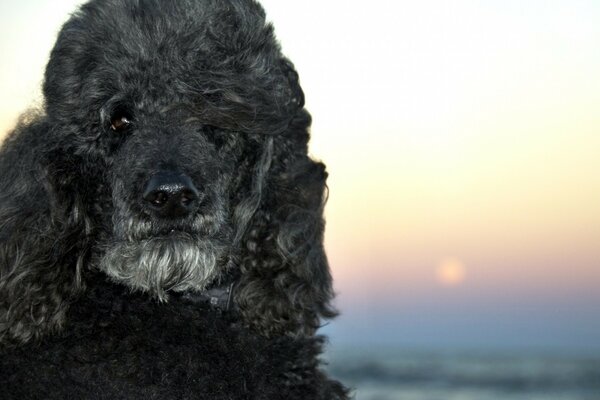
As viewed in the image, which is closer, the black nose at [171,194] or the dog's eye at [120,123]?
the black nose at [171,194]

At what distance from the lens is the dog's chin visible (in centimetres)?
328

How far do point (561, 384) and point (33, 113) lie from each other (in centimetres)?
2408

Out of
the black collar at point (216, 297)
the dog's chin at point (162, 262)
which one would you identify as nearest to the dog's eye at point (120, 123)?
the dog's chin at point (162, 262)

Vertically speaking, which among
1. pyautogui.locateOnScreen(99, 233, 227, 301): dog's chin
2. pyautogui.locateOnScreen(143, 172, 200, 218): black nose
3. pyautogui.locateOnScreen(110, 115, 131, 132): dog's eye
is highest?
pyautogui.locateOnScreen(110, 115, 131, 132): dog's eye

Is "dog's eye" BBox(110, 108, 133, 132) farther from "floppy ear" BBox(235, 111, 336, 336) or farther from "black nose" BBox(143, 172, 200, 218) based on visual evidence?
"floppy ear" BBox(235, 111, 336, 336)

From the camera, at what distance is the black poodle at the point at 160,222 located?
328 centimetres

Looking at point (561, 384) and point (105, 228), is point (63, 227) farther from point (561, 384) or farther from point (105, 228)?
point (561, 384)

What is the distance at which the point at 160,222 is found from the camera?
330cm

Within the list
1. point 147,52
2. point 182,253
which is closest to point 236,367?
point 182,253

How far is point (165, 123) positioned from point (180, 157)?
0.66 ft

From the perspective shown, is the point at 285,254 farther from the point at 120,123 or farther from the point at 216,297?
the point at 120,123

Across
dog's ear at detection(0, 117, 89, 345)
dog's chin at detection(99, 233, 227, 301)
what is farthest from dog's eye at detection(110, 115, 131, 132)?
dog's chin at detection(99, 233, 227, 301)

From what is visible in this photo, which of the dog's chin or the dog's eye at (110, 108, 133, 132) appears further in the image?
the dog's eye at (110, 108, 133, 132)

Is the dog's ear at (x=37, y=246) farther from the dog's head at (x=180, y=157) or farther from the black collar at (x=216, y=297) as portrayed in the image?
the black collar at (x=216, y=297)
